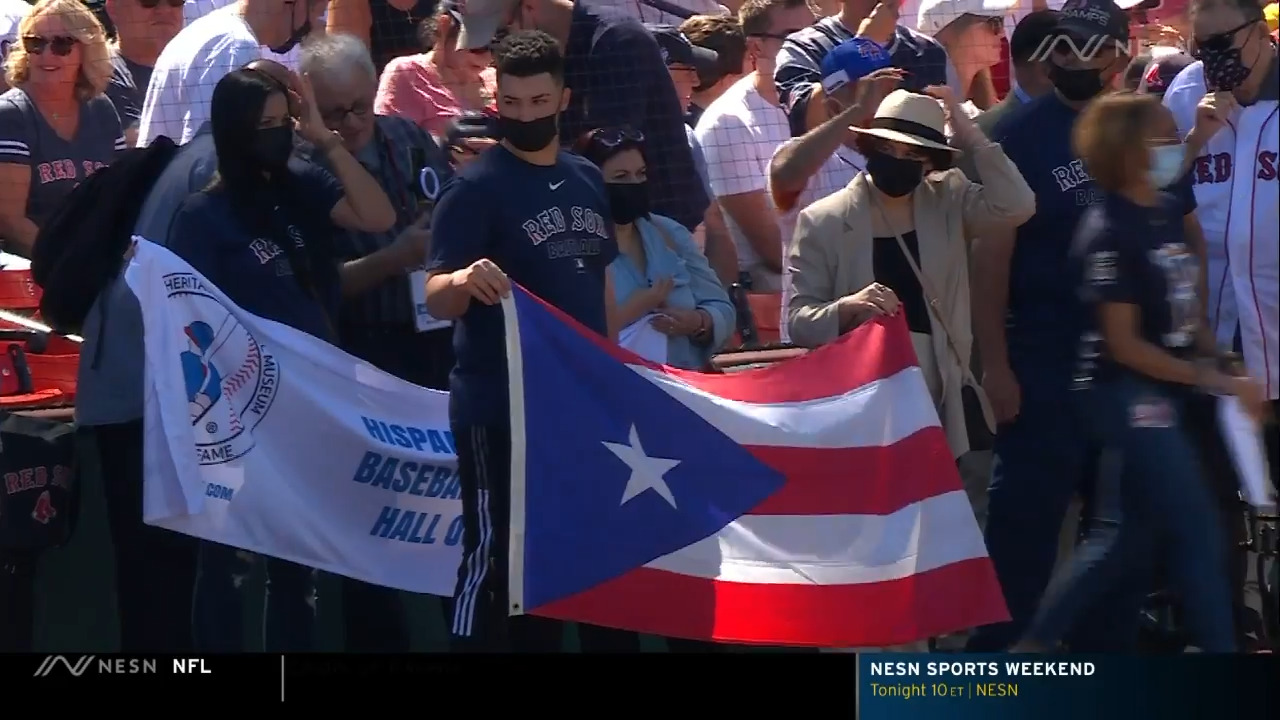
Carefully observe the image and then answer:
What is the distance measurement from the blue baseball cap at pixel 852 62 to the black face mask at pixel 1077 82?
1.58 ft

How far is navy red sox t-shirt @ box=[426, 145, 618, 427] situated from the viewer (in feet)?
18.9

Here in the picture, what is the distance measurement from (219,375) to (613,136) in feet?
4.05

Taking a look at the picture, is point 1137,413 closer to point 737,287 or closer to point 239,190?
point 737,287

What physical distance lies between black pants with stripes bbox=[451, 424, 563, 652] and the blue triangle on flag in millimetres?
87

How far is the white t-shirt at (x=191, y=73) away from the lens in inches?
251

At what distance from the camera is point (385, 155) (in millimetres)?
6383

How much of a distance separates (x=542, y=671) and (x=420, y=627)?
69cm

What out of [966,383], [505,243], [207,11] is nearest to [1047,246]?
[966,383]

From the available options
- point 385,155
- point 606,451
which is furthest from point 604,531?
point 385,155

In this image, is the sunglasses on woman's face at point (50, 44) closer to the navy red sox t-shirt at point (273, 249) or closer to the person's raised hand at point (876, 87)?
the navy red sox t-shirt at point (273, 249)

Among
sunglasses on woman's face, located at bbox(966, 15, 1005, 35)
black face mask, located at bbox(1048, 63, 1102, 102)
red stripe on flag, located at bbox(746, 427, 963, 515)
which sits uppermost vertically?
sunglasses on woman's face, located at bbox(966, 15, 1005, 35)

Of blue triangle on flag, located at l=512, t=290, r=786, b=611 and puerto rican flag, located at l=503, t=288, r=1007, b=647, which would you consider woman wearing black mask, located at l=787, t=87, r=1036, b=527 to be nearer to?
puerto rican flag, located at l=503, t=288, r=1007, b=647

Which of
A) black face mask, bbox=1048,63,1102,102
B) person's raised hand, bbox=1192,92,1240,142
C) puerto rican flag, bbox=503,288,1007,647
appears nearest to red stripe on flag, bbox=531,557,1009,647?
puerto rican flag, bbox=503,288,1007,647

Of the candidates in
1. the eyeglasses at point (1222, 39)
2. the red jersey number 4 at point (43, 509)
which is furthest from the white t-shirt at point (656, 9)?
the red jersey number 4 at point (43, 509)
